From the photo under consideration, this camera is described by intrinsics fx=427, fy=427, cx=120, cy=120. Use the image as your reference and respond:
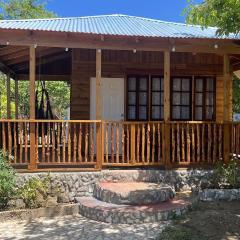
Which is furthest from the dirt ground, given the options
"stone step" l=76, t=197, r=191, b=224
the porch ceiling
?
the porch ceiling

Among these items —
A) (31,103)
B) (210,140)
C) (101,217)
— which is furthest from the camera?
(210,140)

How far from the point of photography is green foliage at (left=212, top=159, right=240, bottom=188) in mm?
9555

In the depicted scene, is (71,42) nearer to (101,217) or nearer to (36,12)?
(101,217)

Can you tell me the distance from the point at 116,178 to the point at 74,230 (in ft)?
8.28

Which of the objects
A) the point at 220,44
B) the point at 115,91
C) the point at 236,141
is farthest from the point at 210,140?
the point at 115,91

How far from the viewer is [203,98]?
12461 millimetres

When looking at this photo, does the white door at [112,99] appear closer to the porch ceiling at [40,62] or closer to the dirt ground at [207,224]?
the porch ceiling at [40,62]

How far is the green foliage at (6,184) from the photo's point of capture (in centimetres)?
838

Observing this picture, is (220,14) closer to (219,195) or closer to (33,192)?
(219,195)

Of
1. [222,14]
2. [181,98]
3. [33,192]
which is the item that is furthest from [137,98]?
[222,14]

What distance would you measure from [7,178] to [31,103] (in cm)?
184

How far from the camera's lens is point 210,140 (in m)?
10.4

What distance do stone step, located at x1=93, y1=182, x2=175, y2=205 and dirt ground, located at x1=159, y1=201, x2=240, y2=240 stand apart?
0.76 m

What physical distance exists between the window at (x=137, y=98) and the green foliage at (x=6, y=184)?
14.3 ft
